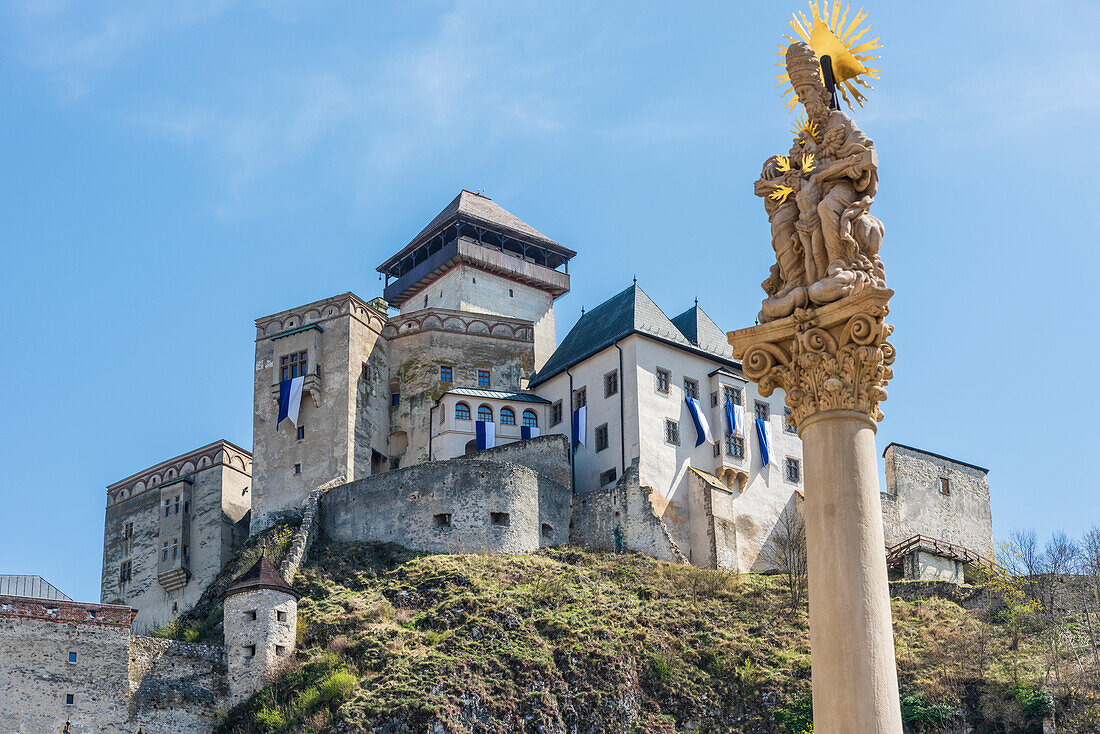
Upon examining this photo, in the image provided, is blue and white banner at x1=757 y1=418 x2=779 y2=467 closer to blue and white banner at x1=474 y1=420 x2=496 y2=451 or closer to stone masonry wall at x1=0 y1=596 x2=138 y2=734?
blue and white banner at x1=474 y1=420 x2=496 y2=451

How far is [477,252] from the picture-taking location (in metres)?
72.1

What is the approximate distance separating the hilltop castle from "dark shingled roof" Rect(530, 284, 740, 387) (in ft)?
0.50

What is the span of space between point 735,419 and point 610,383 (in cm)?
546

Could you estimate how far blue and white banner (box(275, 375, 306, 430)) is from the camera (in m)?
61.2

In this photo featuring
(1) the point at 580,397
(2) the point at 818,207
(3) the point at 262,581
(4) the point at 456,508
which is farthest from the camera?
(1) the point at 580,397

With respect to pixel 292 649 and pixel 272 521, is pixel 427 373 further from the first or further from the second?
pixel 292 649

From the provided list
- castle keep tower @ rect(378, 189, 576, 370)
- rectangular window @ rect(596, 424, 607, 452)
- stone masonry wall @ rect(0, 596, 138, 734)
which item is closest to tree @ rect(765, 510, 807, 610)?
rectangular window @ rect(596, 424, 607, 452)

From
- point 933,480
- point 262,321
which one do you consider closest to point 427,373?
point 262,321

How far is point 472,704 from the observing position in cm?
4319

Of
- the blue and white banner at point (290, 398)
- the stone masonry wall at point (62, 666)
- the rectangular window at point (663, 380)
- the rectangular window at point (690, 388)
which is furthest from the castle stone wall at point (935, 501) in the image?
the stone masonry wall at point (62, 666)

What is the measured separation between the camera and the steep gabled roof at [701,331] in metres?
62.8

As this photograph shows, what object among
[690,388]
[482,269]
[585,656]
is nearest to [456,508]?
[585,656]

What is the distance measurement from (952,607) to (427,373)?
81.6 feet

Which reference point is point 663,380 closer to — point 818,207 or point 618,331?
point 618,331
